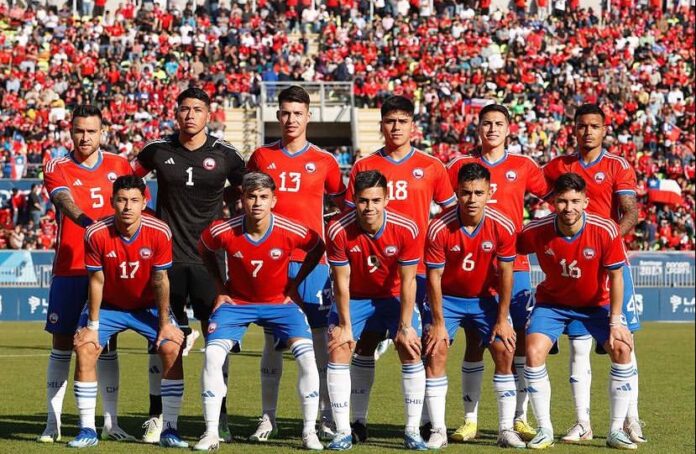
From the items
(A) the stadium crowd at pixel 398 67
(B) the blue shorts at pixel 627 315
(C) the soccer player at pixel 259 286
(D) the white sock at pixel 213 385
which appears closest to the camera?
(D) the white sock at pixel 213 385

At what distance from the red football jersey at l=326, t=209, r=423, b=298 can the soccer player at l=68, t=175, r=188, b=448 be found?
1351 mm

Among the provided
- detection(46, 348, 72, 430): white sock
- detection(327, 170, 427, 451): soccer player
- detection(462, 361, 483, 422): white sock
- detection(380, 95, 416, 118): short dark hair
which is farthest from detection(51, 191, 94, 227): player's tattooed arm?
detection(462, 361, 483, 422): white sock

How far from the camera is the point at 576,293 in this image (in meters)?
9.79

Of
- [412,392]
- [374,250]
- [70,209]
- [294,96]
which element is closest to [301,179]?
[294,96]

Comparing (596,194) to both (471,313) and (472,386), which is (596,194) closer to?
(471,313)

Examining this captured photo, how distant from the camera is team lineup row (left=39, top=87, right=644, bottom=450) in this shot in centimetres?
935

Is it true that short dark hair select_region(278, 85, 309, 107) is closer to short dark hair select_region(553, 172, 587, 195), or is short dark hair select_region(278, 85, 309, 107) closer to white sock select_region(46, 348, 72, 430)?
short dark hair select_region(553, 172, 587, 195)

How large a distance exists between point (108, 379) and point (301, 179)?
91.5 inches

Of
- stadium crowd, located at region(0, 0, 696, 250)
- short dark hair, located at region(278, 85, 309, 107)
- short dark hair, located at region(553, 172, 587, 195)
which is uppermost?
stadium crowd, located at region(0, 0, 696, 250)

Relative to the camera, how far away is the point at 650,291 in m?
29.5

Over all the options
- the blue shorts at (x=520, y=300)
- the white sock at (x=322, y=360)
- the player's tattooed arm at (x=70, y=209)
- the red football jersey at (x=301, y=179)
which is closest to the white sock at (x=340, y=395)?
the white sock at (x=322, y=360)

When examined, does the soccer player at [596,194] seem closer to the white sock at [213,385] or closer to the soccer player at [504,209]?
the soccer player at [504,209]

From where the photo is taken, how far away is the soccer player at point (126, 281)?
9383mm

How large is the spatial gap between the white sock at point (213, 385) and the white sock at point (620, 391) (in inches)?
124
